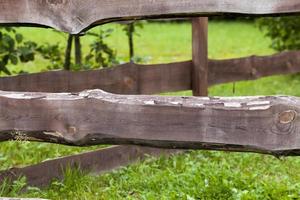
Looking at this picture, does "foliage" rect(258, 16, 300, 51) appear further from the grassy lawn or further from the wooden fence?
the wooden fence

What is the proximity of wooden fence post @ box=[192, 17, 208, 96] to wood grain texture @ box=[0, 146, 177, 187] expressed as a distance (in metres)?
0.67

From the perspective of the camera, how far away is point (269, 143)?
7.48 ft

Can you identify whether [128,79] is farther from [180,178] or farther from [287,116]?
[287,116]

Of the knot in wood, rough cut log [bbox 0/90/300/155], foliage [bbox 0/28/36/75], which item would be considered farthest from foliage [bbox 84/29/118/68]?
the knot in wood

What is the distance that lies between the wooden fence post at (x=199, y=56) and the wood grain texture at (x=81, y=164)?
0.67 meters

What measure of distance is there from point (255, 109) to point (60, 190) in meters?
1.88

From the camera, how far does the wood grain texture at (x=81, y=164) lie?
3.91 metres

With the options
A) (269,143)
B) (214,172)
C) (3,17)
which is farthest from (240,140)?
(214,172)

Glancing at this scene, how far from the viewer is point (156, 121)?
235 cm

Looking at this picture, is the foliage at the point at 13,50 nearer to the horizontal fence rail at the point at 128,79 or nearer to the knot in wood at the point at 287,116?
the horizontal fence rail at the point at 128,79

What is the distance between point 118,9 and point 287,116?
0.81 meters

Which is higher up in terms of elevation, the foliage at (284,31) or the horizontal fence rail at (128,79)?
the horizontal fence rail at (128,79)

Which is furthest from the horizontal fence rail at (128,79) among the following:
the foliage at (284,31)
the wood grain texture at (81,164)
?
the foliage at (284,31)

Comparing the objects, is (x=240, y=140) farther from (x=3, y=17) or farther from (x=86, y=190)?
(x=86, y=190)
